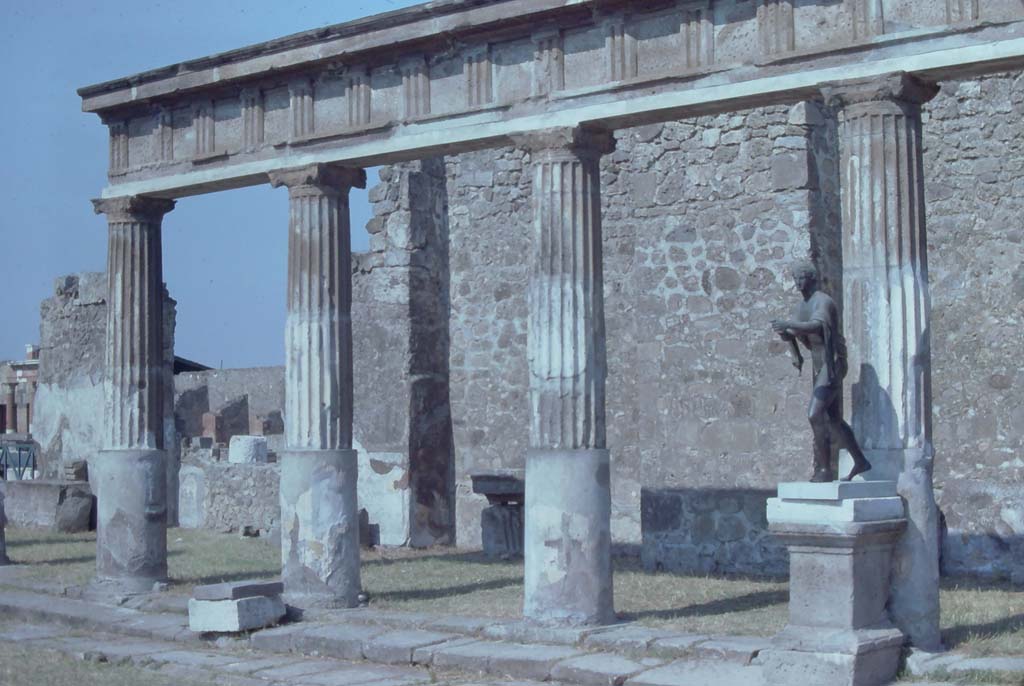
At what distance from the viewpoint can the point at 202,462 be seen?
16938 mm

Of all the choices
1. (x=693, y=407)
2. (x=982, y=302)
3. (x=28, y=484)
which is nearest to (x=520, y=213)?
(x=693, y=407)

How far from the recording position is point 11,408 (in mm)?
31312

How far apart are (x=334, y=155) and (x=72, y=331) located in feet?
35.0

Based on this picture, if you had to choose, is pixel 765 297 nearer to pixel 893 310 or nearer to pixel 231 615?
pixel 893 310

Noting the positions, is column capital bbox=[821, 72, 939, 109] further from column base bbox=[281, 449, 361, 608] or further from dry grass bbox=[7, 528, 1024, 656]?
column base bbox=[281, 449, 361, 608]

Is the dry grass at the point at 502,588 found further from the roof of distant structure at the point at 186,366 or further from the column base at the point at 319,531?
the roof of distant structure at the point at 186,366

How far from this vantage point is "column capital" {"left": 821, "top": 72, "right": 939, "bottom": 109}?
7.74 metres

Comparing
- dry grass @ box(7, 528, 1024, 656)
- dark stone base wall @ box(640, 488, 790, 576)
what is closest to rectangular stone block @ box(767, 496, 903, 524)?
dry grass @ box(7, 528, 1024, 656)

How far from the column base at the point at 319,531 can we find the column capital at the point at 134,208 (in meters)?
2.92

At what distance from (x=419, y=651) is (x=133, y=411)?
4.37 metres

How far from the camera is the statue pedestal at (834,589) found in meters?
6.98

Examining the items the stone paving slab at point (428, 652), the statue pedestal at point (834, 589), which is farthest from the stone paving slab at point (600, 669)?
the stone paving slab at point (428, 652)

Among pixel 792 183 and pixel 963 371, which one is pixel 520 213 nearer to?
pixel 792 183

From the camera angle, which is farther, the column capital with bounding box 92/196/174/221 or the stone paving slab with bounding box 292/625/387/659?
the column capital with bounding box 92/196/174/221
